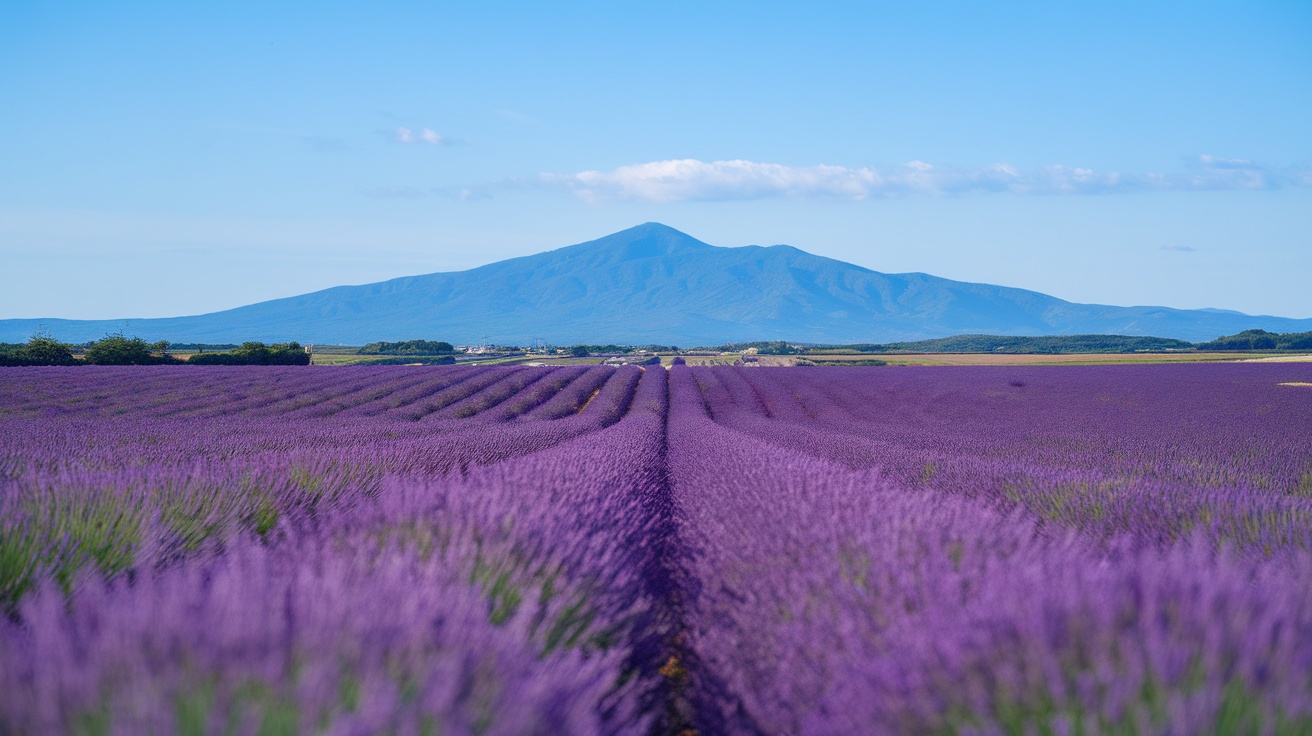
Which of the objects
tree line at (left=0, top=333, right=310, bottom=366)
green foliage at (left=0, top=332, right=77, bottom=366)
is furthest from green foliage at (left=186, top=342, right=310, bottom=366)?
green foliage at (left=0, top=332, right=77, bottom=366)

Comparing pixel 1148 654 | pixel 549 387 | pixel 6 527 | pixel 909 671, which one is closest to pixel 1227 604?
pixel 1148 654

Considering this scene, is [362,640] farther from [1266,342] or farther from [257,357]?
[1266,342]

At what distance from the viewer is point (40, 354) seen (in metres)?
31.8

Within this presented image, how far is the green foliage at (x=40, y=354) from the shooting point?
3056 cm

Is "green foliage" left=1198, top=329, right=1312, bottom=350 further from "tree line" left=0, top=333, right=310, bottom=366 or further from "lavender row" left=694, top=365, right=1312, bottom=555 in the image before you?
"tree line" left=0, top=333, right=310, bottom=366

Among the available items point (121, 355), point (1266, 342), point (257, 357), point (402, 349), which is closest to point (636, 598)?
point (121, 355)

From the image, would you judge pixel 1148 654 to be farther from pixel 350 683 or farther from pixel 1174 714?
pixel 350 683

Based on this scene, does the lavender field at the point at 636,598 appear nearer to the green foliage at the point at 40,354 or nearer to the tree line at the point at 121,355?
the green foliage at the point at 40,354

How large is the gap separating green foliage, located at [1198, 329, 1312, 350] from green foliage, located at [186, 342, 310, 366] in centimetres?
6346

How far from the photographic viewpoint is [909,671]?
172 centimetres

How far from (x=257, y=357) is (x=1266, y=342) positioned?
227ft

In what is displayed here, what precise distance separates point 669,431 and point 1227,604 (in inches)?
453

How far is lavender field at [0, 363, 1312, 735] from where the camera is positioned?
55.0 inches

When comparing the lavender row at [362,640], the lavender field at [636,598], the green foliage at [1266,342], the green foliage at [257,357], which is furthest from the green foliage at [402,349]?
the lavender row at [362,640]
